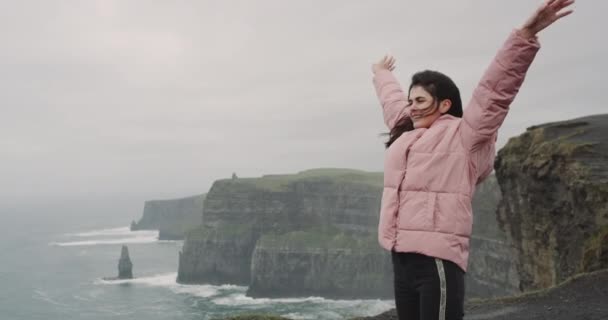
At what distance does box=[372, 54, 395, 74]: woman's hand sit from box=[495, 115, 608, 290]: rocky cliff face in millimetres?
15076

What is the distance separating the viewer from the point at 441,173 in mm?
4617

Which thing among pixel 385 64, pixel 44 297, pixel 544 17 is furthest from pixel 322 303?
pixel 544 17

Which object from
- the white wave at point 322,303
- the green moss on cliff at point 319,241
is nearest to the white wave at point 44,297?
the white wave at point 322,303

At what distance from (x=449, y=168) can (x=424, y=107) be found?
2.06 feet

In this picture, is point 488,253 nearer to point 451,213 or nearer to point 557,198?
point 557,198

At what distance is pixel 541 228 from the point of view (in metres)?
27.8

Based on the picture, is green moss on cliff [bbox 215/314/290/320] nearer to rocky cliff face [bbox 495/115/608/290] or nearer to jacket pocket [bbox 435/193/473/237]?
jacket pocket [bbox 435/193/473/237]

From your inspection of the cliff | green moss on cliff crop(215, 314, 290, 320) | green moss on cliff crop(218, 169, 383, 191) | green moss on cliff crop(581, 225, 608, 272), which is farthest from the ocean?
the cliff

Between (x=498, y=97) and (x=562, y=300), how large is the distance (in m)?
12.0

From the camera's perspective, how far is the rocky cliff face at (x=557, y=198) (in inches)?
864

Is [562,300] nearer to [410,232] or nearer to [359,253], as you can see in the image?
[410,232]

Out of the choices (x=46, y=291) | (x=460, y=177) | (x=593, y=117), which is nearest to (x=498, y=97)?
Answer: (x=460, y=177)

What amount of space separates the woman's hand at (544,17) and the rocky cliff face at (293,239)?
3978 inches

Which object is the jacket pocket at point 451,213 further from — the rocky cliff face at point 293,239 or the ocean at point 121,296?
the rocky cliff face at point 293,239
